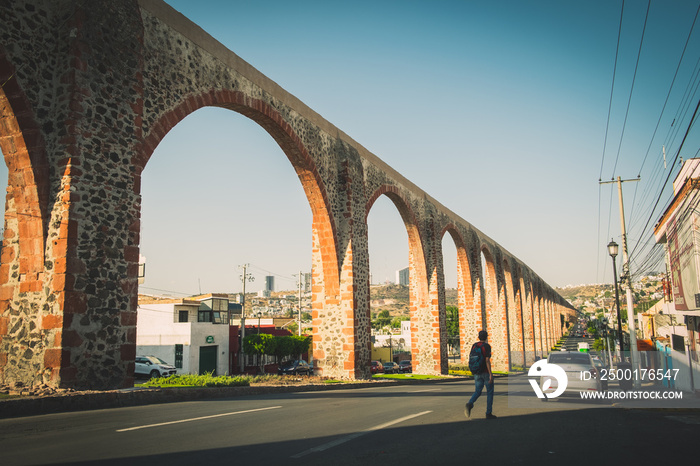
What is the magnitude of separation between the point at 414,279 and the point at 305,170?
417 inches

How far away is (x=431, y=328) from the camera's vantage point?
24.5 metres

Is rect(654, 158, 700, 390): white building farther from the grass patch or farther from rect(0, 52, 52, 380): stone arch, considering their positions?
rect(0, 52, 52, 380): stone arch

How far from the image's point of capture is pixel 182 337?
39875mm

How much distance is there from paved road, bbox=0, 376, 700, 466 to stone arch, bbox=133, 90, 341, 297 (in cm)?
500

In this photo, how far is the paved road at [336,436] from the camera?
15.0 feet

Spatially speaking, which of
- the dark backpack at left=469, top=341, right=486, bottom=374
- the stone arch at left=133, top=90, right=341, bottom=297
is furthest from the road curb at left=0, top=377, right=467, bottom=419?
the dark backpack at left=469, top=341, right=486, bottom=374

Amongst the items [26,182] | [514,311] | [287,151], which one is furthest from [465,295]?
[26,182]

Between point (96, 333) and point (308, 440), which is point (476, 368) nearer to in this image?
point (308, 440)

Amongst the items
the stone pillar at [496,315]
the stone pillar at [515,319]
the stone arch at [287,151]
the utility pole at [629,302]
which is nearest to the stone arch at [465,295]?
the stone pillar at [496,315]

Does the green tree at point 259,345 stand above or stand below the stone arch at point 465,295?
below

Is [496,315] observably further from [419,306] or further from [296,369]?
[296,369]

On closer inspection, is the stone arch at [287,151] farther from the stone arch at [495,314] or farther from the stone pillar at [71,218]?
the stone arch at [495,314]

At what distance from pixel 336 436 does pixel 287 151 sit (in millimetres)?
10970

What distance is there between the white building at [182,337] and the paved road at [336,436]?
111 feet
